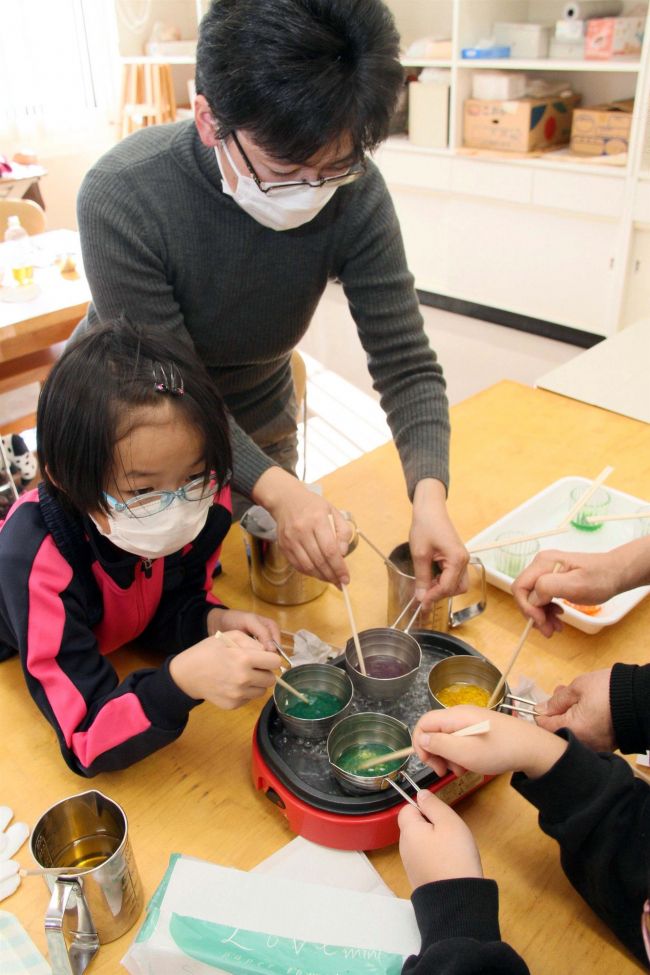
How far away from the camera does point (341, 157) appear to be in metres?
1.01

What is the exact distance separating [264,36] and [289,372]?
857mm

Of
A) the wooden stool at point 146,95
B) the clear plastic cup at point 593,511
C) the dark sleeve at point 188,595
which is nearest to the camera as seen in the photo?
the dark sleeve at point 188,595

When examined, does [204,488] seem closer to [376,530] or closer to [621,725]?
[376,530]

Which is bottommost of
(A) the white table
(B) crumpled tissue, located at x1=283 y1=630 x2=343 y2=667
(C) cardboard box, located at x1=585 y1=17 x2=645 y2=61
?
(B) crumpled tissue, located at x1=283 y1=630 x2=343 y2=667

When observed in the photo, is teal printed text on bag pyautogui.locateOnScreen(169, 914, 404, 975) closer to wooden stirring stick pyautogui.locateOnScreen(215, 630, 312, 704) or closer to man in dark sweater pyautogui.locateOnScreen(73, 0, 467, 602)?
wooden stirring stick pyautogui.locateOnScreen(215, 630, 312, 704)

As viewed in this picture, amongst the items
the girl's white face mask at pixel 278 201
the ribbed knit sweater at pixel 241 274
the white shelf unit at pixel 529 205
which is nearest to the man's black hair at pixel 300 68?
the girl's white face mask at pixel 278 201

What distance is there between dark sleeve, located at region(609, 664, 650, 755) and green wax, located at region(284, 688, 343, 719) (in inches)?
12.5

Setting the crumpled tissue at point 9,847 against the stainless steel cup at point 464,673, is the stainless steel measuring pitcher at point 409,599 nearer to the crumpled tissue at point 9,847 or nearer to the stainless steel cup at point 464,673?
the stainless steel cup at point 464,673

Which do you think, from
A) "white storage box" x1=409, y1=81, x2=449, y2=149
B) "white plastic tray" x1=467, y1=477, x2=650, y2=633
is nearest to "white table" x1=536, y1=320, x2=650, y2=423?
"white plastic tray" x1=467, y1=477, x2=650, y2=633

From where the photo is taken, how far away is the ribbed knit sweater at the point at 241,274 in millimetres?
1173

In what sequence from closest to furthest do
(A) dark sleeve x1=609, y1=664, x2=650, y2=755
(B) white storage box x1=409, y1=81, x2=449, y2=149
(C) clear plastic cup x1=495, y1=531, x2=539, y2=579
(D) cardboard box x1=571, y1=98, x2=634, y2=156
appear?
(A) dark sleeve x1=609, y1=664, x2=650, y2=755 → (C) clear plastic cup x1=495, y1=531, x2=539, y2=579 → (D) cardboard box x1=571, y1=98, x2=634, y2=156 → (B) white storage box x1=409, y1=81, x2=449, y2=149

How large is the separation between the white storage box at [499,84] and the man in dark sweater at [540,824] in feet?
10.3

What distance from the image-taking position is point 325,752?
2.97ft

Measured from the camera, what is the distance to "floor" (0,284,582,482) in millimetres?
3307
